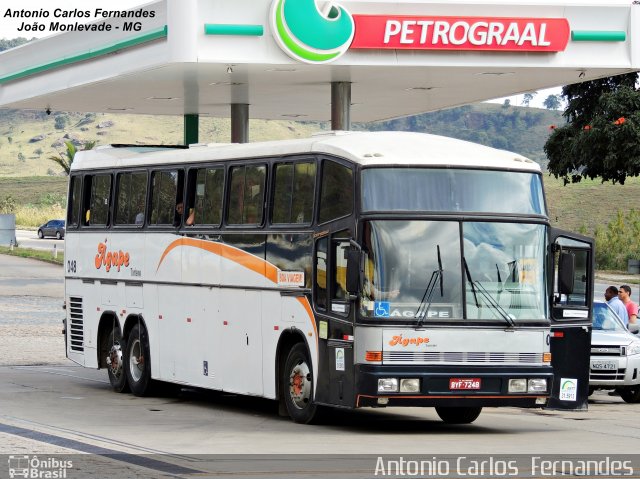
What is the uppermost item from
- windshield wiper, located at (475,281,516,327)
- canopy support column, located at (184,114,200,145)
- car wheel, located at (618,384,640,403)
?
canopy support column, located at (184,114,200,145)

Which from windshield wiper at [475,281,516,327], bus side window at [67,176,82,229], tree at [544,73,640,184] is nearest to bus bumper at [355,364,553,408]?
windshield wiper at [475,281,516,327]

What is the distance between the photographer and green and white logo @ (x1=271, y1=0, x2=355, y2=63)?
82.5 ft

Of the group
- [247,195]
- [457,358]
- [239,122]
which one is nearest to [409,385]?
[457,358]

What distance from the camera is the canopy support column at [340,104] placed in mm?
28469

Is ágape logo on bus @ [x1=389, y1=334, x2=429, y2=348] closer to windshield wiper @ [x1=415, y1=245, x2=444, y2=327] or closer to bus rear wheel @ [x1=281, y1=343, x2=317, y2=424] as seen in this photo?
windshield wiper @ [x1=415, y1=245, x2=444, y2=327]

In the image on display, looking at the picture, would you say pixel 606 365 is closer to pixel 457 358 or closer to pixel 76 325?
pixel 457 358

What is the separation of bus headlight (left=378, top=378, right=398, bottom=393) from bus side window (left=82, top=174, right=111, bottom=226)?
8488 millimetres

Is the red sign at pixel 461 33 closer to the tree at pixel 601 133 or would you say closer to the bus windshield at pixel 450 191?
the tree at pixel 601 133

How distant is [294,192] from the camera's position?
58.2 feet

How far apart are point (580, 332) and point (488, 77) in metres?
12.3

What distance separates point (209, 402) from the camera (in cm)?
2123

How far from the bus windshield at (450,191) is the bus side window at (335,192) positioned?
0.26 m

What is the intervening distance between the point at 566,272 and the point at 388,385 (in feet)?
7.89

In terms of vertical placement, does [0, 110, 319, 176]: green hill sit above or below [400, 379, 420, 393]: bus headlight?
above
